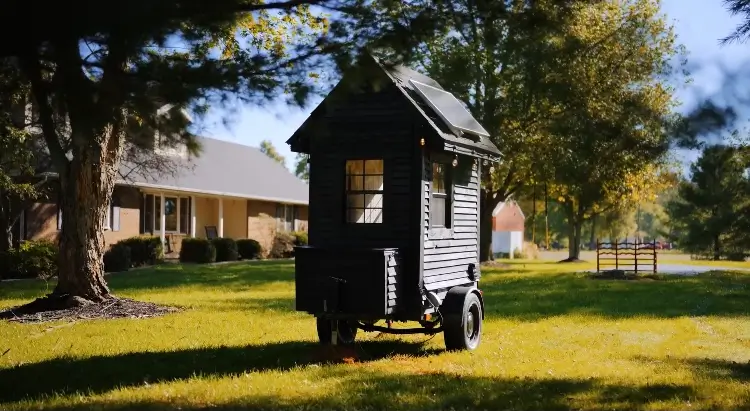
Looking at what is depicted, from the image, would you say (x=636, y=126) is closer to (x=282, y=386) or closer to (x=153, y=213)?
(x=282, y=386)

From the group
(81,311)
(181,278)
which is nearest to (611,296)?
(181,278)

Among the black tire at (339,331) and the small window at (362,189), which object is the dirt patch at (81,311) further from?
the small window at (362,189)

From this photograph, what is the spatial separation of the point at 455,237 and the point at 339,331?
222cm

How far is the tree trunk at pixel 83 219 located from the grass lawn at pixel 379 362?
1724mm

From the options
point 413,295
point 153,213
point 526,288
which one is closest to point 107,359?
point 413,295

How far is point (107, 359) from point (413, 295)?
4.00 meters

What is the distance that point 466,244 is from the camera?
1198cm

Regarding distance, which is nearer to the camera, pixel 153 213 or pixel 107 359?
pixel 107 359

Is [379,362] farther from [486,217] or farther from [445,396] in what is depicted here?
[486,217]

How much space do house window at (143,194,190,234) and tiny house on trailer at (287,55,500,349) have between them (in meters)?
20.0

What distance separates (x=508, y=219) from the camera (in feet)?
213

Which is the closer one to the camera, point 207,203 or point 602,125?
point 602,125

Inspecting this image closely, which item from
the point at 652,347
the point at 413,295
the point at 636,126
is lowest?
the point at 652,347

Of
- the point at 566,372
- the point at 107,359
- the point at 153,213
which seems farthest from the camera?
the point at 153,213
